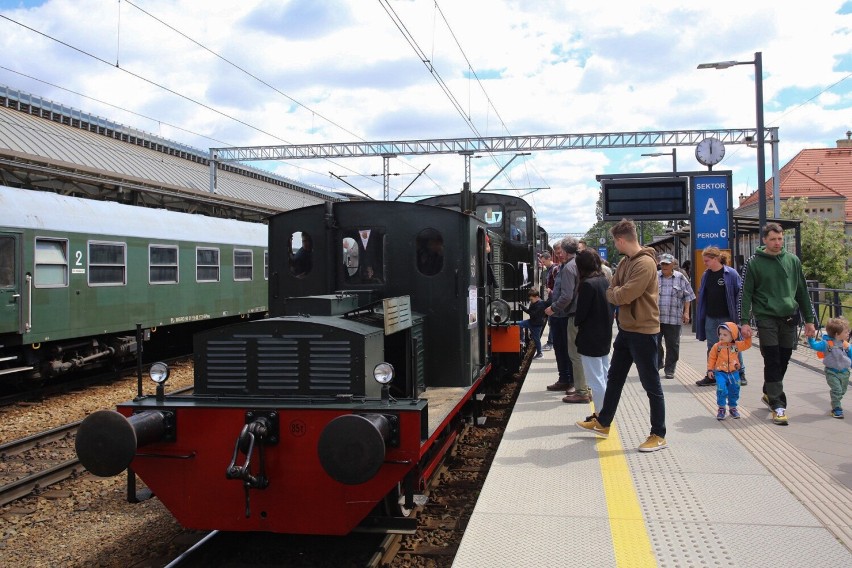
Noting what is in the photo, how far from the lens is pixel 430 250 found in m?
5.94

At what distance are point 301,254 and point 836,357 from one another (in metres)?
5.18

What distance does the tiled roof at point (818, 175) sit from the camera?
49.0 metres

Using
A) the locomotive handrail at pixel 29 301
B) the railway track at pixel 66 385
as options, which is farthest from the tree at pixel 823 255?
the locomotive handrail at pixel 29 301

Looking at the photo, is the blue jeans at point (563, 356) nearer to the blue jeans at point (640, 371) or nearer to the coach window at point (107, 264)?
the blue jeans at point (640, 371)

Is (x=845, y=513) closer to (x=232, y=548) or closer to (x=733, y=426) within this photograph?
(x=733, y=426)

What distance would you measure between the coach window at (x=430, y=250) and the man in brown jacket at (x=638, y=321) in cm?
145

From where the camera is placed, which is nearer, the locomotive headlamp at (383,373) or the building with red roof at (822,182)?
the locomotive headlamp at (383,373)

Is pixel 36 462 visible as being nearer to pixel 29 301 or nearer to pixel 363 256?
pixel 29 301

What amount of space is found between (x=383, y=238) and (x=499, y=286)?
10.1 ft

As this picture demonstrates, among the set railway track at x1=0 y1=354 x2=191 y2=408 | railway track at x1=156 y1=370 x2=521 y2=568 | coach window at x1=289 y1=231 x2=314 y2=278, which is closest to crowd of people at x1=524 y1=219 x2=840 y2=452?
railway track at x1=156 y1=370 x2=521 y2=568

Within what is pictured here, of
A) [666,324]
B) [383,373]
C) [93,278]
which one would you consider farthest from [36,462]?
[666,324]

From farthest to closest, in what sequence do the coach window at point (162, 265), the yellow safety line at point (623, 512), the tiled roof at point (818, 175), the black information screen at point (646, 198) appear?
the tiled roof at point (818, 175) → the black information screen at point (646, 198) → the coach window at point (162, 265) → the yellow safety line at point (623, 512)

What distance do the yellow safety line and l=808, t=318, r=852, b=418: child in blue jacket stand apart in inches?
99.6

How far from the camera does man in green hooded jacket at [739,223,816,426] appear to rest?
6.41 m
